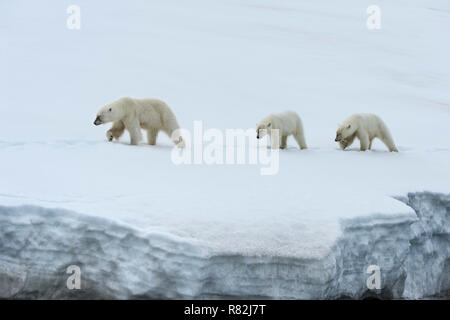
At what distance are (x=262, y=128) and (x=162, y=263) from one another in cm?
190

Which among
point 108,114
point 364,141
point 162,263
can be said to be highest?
point 108,114

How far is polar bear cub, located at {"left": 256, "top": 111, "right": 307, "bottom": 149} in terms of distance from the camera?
4.82 m

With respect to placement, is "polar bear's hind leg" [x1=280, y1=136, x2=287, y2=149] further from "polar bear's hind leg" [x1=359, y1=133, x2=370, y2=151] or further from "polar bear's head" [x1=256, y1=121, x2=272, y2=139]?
"polar bear's hind leg" [x1=359, y1=133, x2=370, y2=151]

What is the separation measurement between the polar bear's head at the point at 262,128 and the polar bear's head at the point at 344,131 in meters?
0.61

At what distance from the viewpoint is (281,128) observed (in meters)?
4.96

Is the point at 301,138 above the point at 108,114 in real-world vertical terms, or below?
below

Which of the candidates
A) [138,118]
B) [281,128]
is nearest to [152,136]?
[138,118]

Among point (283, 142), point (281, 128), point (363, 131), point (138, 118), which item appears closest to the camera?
point (138, 118)

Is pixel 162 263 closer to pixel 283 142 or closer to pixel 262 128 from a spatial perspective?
pixel 262 128

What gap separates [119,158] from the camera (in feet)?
13.9

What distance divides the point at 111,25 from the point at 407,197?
659 centimetres

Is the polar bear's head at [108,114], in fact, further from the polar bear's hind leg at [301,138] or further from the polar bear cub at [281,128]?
the polar bear's hind leg at [301,138]

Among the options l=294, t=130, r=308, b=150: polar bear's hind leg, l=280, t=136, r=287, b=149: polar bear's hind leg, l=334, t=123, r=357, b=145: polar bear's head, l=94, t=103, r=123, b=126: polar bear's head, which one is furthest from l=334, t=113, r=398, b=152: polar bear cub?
l=94, t=103, r=123, b=126: polar bear's head
